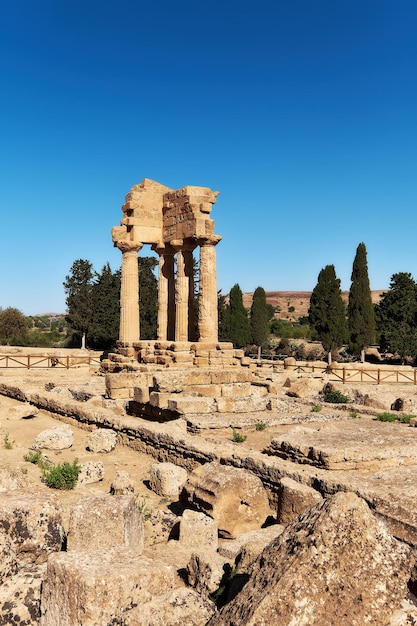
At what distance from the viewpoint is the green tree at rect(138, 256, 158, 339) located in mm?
39281

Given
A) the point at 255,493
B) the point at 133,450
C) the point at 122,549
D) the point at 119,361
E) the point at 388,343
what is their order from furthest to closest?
the point at 388,343, the point at 119,361, the point at 133,450, the point at 255,493, the point at 122,549

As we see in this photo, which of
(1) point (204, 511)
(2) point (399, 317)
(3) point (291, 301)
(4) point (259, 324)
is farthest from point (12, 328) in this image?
(3) point (291, 301)

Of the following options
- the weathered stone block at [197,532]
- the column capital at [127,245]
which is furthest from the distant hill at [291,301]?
the weathered stone block at [197,532]

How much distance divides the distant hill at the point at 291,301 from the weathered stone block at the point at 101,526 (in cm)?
9141

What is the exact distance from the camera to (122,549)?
432 centimetres

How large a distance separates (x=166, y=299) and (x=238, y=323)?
23.1m

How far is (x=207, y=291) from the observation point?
768 inches

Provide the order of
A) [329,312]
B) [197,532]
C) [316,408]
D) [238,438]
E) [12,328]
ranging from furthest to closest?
[12,328] < [329,312] < [316,408] < [238,438] < [197,532]

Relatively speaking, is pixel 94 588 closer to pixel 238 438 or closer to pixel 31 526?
pixel 31 526

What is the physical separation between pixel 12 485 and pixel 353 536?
4.16 meters

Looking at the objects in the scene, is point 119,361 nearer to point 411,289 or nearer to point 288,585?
point 288,585

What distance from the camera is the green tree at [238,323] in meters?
43.8

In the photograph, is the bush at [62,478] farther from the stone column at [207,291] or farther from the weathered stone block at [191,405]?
the stone column at [207,291]

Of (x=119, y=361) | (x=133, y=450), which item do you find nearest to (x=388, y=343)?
(x=119, y=361)
